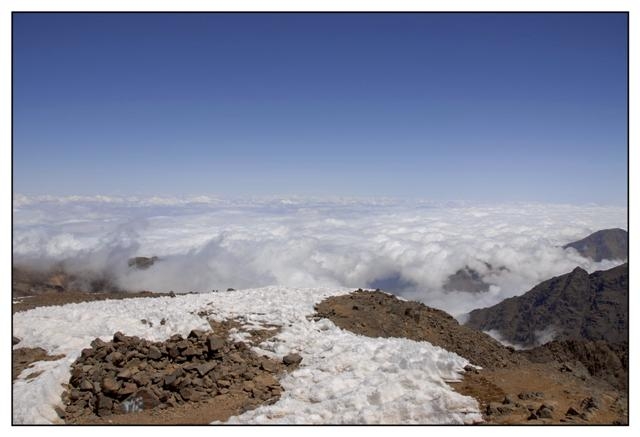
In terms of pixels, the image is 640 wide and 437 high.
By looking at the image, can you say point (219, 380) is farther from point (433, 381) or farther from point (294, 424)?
point (433, 381)

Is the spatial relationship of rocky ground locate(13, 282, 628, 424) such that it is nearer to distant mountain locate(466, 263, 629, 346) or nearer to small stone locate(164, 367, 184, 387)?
small stone locate(164, 367, 184, 387)

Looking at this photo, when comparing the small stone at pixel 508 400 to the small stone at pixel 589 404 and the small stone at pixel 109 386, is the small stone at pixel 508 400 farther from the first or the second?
the small stone at pixel 109 386

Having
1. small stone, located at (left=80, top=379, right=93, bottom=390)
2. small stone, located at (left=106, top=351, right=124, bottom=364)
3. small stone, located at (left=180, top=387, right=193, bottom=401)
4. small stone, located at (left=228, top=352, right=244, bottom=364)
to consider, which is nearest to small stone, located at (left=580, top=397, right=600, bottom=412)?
small stone, located at (left=228, top=352, right=244, bottom=364)

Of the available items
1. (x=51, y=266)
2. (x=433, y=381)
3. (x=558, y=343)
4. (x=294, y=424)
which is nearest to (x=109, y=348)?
(x=294, y=424)

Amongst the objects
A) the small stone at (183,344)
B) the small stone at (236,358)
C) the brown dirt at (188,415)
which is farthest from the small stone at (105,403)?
the small stone at (236,358)

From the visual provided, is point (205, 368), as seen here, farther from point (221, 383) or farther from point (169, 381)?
point (169, 381)
